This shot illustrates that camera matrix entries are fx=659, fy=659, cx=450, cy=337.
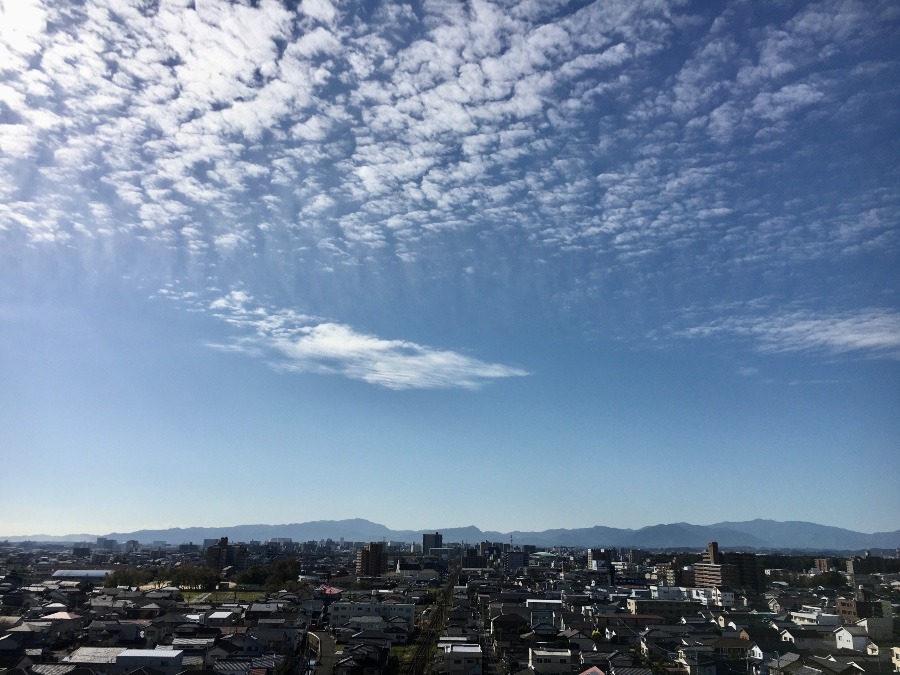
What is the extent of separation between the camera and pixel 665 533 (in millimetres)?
181625

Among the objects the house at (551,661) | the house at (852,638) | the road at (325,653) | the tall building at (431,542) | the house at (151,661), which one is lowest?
the road at (325,653)

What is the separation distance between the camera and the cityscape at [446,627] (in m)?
11.5

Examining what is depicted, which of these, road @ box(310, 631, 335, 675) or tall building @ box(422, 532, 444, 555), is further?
tall building @ box(422, 532, 444, 555)

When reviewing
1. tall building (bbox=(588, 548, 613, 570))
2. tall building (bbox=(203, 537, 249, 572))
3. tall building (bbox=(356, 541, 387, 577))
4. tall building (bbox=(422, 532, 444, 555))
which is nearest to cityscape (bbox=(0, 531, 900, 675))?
tall building (bbox=(356, 541, 387, 577))

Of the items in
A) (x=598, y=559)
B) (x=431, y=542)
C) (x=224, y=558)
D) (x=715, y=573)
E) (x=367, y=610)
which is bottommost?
(x=367, y=610)

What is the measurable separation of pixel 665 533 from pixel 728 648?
599 feet

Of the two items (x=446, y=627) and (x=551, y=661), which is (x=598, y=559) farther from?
(x=551, y=661)

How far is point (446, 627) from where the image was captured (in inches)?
683

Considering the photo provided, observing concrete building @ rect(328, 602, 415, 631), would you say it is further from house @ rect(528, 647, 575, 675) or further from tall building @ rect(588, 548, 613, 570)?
tall building @ rect(588, 548, 613, 570)

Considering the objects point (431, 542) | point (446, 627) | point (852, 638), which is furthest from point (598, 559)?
point (852, 638)

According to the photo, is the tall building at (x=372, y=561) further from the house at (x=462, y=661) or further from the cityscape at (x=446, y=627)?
the house at (x=462, y=661)

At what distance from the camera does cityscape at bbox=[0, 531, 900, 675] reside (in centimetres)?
1152

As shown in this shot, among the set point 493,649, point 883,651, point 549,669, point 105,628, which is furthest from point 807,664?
point 105,628

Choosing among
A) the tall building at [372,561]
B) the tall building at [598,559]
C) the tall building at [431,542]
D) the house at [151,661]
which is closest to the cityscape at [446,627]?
the house at [151,661]
